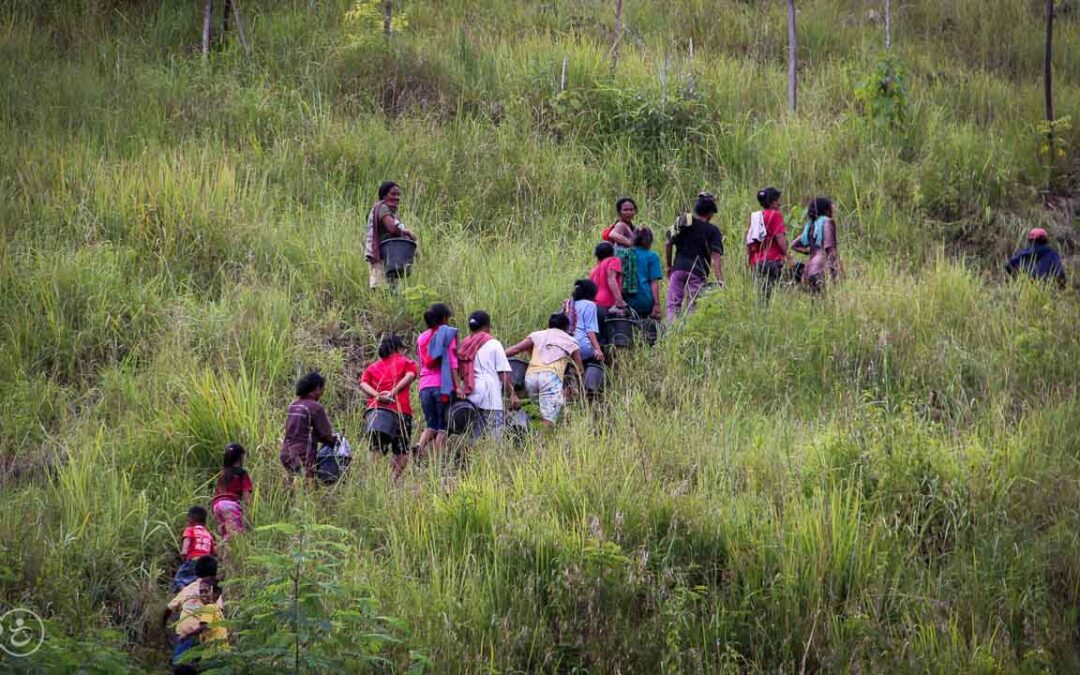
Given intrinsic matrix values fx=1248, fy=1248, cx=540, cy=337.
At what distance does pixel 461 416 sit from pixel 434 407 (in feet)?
0.72

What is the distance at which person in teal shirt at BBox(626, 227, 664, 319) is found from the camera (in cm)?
1105

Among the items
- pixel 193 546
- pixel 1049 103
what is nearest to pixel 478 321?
pixel 193 546

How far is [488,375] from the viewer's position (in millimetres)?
9727

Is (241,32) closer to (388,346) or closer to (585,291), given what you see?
(585,291)

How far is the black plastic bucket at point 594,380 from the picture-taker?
34.0 ft

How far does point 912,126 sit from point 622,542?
8.76 metres

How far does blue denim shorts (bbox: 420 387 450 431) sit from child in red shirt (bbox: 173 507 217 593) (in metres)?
2.14

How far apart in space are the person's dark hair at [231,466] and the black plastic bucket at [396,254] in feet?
11.8

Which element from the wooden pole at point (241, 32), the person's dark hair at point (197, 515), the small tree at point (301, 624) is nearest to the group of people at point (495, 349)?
the person's dark hair at point (197, 515)

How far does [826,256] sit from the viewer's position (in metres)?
11.9

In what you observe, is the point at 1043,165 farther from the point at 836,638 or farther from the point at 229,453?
the point at 229,453

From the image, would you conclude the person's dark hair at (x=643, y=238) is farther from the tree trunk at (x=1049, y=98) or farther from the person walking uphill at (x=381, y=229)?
the tree trunk at (x=1049, y=98)

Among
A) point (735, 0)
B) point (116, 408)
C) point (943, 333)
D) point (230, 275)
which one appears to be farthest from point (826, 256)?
point (735, 0)

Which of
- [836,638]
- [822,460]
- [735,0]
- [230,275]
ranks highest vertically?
[735,0]
